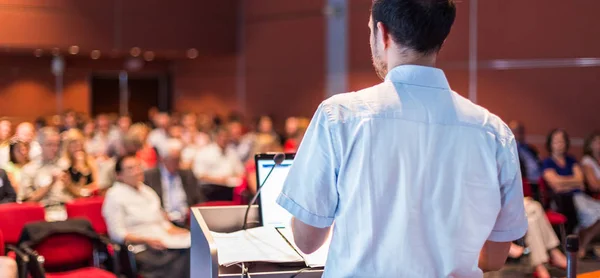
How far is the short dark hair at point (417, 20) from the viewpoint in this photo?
1.47 metres

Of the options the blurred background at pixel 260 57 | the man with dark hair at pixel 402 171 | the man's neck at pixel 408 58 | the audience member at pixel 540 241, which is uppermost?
the blurred background at pixel 260 57

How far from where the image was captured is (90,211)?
591cm

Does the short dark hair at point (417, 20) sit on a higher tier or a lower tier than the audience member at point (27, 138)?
higher

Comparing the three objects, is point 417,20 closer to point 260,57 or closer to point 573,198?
point 573,198

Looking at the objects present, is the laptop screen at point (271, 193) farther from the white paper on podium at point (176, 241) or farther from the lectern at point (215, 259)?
the white paper on podium at point (176, 241)

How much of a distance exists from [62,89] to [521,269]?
38.7ft

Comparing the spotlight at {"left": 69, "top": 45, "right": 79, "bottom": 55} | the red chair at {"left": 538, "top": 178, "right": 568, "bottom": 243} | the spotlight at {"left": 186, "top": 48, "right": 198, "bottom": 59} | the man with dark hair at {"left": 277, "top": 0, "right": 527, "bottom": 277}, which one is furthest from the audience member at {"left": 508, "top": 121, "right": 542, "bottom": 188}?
the spotlight at {"left": 69, "top": 45, "right": 79, "bottom": 55}

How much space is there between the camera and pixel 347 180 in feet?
4.79

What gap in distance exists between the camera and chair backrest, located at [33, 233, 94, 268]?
496cm

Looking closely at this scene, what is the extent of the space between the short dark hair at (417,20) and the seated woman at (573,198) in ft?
21.2

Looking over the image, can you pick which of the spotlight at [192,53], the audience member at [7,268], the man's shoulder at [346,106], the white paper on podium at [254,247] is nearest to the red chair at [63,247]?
the audience member at [7,268]

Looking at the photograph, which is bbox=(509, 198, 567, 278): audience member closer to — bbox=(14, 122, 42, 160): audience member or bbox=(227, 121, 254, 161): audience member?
bbox=(227, 121, 254, 161): audience member

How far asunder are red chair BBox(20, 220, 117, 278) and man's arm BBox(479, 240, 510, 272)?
142 inches

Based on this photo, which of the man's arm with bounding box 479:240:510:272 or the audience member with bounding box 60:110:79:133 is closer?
the man's arm with bounding box 479:240:510:272
